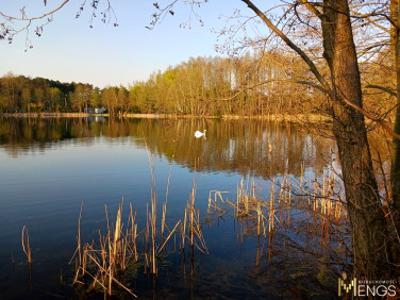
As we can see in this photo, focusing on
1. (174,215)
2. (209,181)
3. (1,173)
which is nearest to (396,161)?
(174,215)

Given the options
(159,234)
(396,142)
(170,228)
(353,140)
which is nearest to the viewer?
(353,140)

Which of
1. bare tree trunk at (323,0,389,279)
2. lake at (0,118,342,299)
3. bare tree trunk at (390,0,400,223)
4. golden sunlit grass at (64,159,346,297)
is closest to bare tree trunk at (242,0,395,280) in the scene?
bare tree trunk at (323,0,389,279)

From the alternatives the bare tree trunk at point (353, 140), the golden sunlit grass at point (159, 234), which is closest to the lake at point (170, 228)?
the golden sunlit grass at point (159, 234)

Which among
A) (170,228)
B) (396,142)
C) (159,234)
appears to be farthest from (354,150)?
(170,228)

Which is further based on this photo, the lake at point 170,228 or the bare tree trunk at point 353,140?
the lake at point 170,228

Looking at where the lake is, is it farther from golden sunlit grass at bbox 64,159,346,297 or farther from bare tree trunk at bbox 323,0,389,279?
bare tree trunk at bbox 323,0,389,279

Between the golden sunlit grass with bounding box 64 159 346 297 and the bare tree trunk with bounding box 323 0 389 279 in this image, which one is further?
the golden sunlit grass with bounding box 64 159 346 297

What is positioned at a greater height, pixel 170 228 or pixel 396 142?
pixel 396 142

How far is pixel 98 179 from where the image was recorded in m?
18.1

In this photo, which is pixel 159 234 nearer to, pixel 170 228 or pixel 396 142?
pixel 170 228

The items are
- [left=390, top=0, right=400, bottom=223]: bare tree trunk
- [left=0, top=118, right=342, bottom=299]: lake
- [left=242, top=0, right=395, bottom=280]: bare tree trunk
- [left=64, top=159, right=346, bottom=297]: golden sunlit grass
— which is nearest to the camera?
[left=242, top=0, right=395, bottom=280]: bare tree trunk

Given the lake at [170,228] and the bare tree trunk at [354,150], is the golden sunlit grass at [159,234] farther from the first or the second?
the bare tree trunk at [354,150]

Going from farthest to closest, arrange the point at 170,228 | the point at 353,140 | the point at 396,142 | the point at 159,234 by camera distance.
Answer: the point at 170,228, the point at 159,234, the point at 396,142, the point at 353,140

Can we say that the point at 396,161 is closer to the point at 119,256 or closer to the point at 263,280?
the point at 263,280
